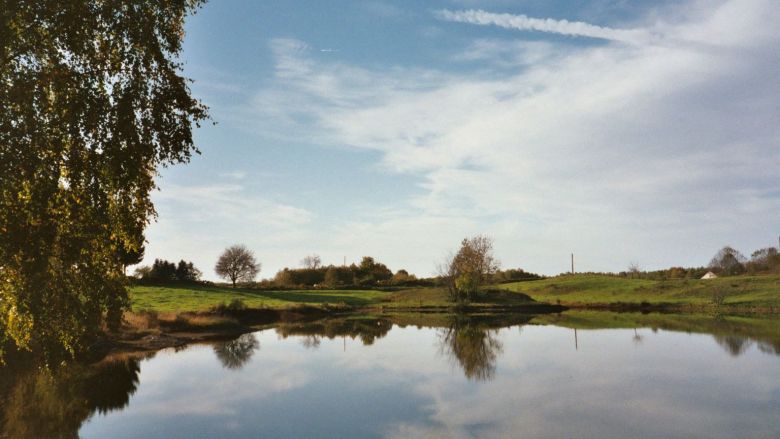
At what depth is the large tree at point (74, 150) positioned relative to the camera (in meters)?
10.9

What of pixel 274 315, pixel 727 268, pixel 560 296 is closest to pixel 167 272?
pixel 274 315

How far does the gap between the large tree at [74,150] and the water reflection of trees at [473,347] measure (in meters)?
16.1

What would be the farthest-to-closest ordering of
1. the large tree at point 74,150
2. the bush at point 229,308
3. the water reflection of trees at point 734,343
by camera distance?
the bush at point 229,308, the water reflection of trees at point 734,343, the large tree at point 74,150

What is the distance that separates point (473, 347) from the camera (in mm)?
32281

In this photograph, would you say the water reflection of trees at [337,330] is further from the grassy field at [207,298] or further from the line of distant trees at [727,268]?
the line of distant trees at [727,268]

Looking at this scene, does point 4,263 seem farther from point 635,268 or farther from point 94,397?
point 635,268

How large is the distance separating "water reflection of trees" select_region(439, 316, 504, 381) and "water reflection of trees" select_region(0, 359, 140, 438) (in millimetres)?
15007

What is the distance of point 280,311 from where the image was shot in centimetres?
5700

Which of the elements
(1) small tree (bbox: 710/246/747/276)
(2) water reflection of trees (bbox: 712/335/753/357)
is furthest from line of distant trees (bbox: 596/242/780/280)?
(2) water reflection of trees (bbox: 712/335/753/357)

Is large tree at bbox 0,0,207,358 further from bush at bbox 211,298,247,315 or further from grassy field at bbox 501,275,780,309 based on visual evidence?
grassy field at bbox 501,275,780,309

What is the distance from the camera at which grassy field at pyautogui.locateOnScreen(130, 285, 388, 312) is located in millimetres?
54125

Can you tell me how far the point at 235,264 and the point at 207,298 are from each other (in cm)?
3909

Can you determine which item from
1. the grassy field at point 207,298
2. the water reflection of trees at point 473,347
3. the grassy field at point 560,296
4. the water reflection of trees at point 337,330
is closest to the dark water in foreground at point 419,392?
the water reflection of trees at point 473,347

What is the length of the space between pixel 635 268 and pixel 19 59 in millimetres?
120668
